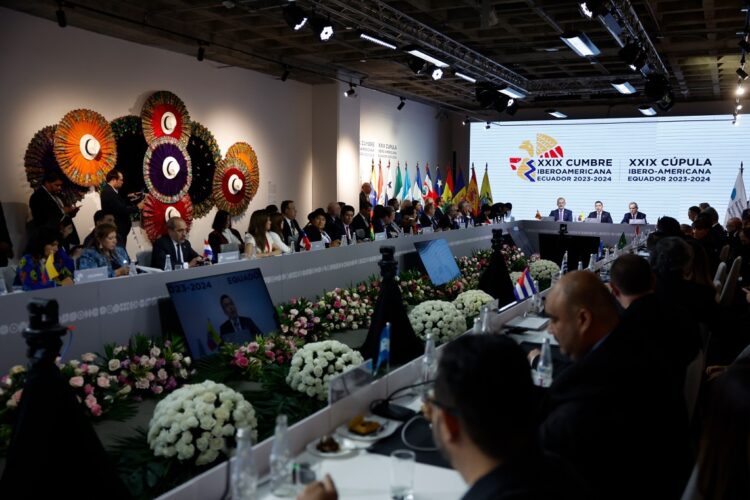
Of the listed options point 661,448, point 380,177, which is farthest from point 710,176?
point 661,448

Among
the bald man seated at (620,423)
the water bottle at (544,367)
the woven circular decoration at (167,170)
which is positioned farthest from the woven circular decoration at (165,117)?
the bald man seated at (620,423)

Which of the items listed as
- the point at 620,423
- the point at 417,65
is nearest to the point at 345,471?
the point at 620,423

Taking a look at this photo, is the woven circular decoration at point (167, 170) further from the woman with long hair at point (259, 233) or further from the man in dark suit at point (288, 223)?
the woman with long hair at point (259, 233)

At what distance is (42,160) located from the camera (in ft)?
20.1

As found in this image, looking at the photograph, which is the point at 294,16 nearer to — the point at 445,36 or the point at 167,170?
the point at 445,36

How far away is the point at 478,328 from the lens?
2875 millimetres

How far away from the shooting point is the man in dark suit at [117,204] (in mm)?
6430

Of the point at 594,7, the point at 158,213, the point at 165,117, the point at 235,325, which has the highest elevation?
the point at 594,7

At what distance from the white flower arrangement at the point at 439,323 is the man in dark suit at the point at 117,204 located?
3846mm

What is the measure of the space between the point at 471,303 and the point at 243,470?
9.46ft

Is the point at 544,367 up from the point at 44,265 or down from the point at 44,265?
down

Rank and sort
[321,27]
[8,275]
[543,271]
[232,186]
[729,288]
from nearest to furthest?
[8,275] → [729,288] → [321,27] → [543,271] → [232,186]

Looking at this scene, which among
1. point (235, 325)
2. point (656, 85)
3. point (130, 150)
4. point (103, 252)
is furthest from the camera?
point (656, 85)

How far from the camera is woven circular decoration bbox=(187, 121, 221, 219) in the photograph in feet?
26.5
